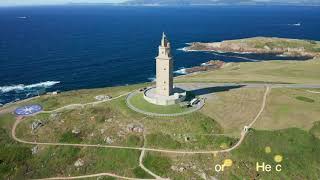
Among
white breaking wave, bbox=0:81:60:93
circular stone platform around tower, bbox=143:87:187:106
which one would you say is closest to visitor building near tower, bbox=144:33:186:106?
circular stone platform around tower, bbox=143:87:187:106

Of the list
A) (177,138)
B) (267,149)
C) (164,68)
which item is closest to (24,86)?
(164,68)

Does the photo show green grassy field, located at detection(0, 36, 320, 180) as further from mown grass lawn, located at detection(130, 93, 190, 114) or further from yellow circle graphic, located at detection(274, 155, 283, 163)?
yellow circle graphic, located at detection(274, 155, 283, 163)

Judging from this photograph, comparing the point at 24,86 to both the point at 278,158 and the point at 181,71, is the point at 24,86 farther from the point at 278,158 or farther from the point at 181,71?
the point at 278,158

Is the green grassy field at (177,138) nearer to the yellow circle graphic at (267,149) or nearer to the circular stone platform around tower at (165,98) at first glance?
the yellow circle graphic at (267,149)

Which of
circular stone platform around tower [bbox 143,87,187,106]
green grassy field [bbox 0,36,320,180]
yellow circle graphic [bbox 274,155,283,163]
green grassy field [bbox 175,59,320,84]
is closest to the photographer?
green grassy field [bbox 0,36,320,180]

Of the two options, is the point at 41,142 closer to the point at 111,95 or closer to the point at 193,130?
the point at 111,95

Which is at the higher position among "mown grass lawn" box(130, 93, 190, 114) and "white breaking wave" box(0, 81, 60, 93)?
"mown grass lawn" box(130, 93, 190, 114)

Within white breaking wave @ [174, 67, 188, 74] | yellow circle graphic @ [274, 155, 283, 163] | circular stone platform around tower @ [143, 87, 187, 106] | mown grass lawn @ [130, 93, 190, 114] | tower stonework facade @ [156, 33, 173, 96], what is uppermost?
tower stonework facade @ [156, 33, 173, 96]

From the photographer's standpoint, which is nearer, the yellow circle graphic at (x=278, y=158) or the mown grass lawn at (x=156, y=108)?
the yellow circle graphic at (x=278, y=158)

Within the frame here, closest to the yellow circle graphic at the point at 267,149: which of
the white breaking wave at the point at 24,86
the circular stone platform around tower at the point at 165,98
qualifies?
the circular stone platform around tower at the point at 165,98

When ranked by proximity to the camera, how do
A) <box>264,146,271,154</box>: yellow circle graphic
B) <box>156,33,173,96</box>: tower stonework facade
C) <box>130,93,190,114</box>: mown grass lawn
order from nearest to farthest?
1. <box>264,146,271,154</box>: yellow circle graphic
2. <box>130,93,190,114</box>: mown grass lawn
3. <box>156,33,173,96</box>: tower stonework facade
